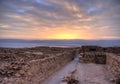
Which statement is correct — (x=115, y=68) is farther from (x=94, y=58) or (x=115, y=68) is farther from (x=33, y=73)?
(x=94, y=58)

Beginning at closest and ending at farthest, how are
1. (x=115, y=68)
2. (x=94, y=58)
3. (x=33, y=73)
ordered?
(x=33, y=73) → (x=115, y=68) → (x=94, y=58)

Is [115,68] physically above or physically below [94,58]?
above

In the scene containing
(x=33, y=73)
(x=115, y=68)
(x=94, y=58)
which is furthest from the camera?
(x=94, y=58)

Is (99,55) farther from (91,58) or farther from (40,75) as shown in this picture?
(40,75)

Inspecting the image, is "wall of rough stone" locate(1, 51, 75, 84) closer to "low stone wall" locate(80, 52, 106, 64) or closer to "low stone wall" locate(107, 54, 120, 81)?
"low stone wall" locate(107, 54, 120, 81)

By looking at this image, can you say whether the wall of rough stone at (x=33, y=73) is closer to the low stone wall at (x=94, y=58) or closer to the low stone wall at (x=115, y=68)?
the low stone wall at (x=115, y=68)

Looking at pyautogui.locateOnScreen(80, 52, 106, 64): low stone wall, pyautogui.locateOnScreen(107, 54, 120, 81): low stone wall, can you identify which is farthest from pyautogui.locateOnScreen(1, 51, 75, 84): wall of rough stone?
pyautogui.locateOnScreen(80, 52, 106, 64): low stone wall

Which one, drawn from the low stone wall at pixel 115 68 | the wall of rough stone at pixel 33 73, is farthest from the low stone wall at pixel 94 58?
the wall of rough stone at pixel 33 73

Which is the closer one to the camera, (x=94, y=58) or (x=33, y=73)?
(x=33, y=73)

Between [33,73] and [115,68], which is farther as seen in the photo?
[115,68]

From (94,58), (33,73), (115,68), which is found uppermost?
(33,73)

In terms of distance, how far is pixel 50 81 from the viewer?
12.7 m

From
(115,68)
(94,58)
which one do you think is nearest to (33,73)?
(115,68)

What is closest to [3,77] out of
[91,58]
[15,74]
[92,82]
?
[15,74]
